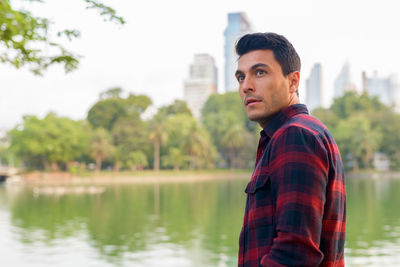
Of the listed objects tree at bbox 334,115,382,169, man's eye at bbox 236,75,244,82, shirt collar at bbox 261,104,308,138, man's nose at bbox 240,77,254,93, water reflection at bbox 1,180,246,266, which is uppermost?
tree at bbox 334,115,382,169

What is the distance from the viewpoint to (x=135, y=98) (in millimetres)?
53625

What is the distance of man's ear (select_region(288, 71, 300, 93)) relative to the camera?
1361 mm

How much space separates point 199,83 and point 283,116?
143 meters

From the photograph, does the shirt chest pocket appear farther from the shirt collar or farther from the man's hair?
the man's hair

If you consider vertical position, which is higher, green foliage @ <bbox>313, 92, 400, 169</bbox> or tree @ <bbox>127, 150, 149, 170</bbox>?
green foliage @ <bbox>313, 92, 400, 169</bbox>

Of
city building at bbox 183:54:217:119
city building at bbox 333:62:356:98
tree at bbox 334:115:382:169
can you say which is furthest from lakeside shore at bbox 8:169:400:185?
city building at bbox 183:54:217:119

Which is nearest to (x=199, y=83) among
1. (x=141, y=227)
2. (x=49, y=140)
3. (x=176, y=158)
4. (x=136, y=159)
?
(x=176, y=158)

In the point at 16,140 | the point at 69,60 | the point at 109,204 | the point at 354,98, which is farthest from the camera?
the point at 354,98

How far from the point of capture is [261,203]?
1.23 m

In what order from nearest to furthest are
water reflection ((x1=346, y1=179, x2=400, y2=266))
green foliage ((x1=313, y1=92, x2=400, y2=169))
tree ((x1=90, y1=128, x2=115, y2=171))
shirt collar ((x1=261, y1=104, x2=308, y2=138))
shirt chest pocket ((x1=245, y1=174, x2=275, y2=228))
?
shirt chest pocket ((x1=245, y1=174, x2=275, y2=228)) → shirt collar ((x1=261, y1=104, x2=308, y2=138)) → water reflection ((x1=346, y1=179, x2=400, y2=266)) → tree ((x1=90, y1=128, x2=115, y2=171)) → green foliage ((x1=313, y1=92, x2=400, y2=169))

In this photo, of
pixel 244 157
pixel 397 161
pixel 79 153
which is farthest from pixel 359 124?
pixel 79 153

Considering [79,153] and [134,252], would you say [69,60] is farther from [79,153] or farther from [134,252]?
[79,153]

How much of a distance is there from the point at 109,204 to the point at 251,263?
1937cm

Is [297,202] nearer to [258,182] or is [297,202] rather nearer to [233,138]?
[258,182]
